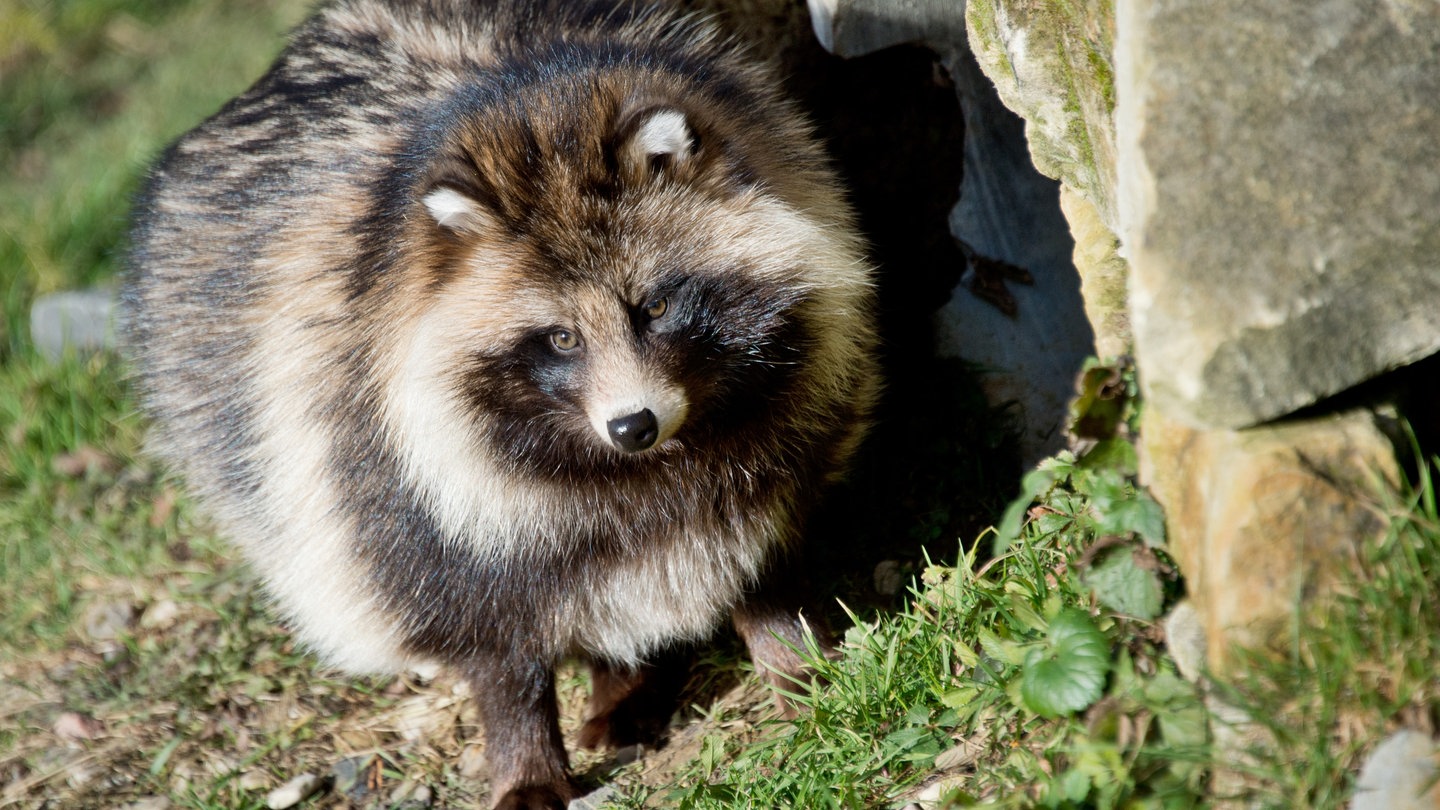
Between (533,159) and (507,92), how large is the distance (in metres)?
0.24

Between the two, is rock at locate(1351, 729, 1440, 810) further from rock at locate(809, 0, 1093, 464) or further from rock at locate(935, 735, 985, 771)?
rock at locate(809, 0, 1093, 464)

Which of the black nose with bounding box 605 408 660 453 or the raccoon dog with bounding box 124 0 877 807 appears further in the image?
the raccoon dog with bounding box 124 0 877 807

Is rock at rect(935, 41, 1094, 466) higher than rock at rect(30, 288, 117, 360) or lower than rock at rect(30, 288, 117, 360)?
higher

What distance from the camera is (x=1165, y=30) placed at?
222 cm

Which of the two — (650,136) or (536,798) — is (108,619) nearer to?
(536,798)

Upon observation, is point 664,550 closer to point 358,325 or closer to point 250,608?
point 358,325

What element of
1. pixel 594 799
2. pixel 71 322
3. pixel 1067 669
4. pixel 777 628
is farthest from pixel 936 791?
pixel 71 322

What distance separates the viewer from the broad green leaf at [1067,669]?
2.31 metres

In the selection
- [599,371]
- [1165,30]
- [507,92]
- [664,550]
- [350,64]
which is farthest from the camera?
[350,64]

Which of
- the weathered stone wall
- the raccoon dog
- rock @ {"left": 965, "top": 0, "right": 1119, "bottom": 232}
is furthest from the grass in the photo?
rock @ {"left": 965, "top": 0, "right": 1119, "bottom": 232}

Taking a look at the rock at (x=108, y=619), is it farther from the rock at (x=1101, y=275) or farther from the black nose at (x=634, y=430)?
the rock at (x=1101, y=275)

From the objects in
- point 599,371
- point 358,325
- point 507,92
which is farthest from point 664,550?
point 507,92

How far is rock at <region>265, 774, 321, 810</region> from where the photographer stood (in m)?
3.49

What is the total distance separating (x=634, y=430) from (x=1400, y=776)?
1.49 meters
